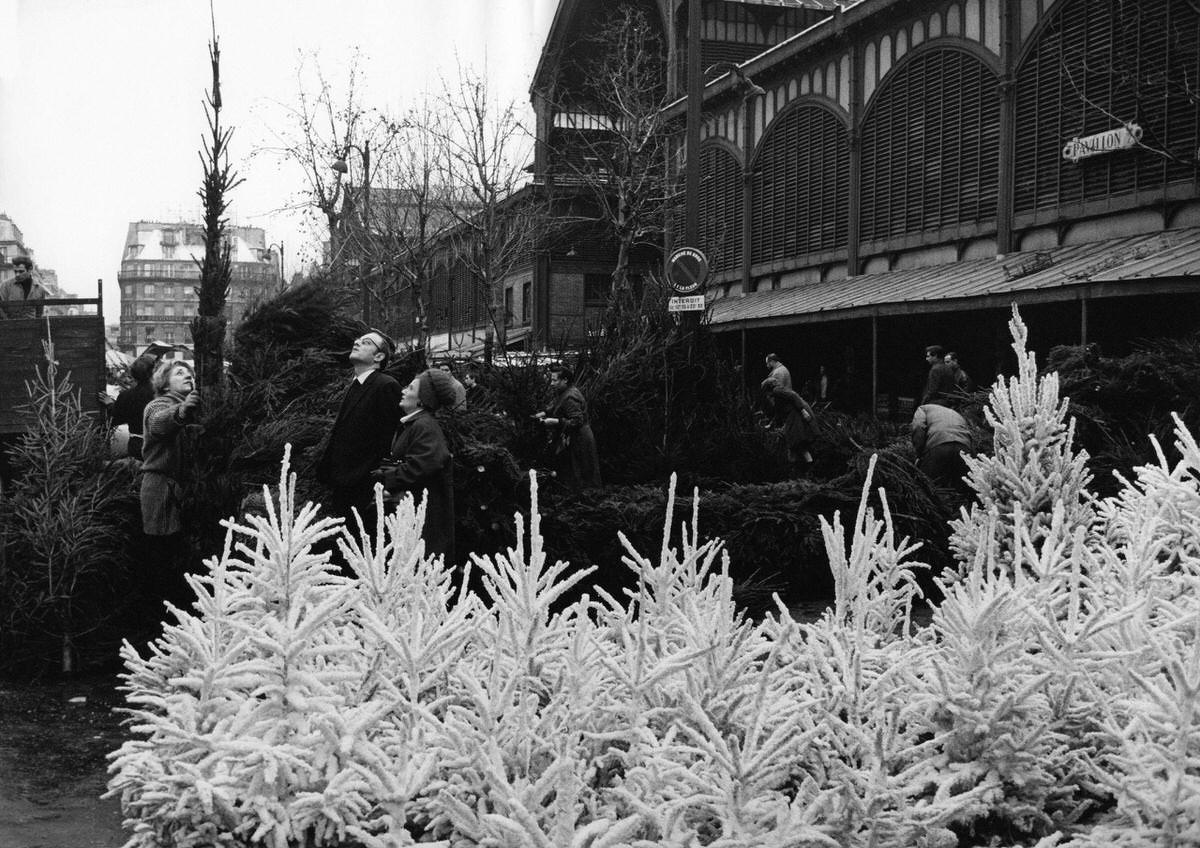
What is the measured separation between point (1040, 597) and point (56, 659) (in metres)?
6.14

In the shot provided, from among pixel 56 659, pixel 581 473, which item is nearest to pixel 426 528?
pixel 56 659

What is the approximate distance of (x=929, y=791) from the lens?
2.92 meters

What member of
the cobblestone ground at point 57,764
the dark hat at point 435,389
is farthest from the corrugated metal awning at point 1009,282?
Result: the cobblestone ground at point 57,764

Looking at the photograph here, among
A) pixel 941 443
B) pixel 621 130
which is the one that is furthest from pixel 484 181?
pixel 941 443

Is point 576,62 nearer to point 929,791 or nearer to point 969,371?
point 969,371

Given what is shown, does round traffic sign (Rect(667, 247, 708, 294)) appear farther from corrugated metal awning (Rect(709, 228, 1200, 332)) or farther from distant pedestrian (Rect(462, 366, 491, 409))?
distant pedestrian (Rect(462, 366, 491, 409))

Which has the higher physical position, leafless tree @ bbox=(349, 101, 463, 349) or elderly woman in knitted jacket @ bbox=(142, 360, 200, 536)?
leafless tree @ bbox=(349, 101, 463, 349)

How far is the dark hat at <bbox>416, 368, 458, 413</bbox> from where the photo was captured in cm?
757

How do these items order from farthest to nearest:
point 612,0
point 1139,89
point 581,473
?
point 612,0 < point 1139,89 < point 581,473

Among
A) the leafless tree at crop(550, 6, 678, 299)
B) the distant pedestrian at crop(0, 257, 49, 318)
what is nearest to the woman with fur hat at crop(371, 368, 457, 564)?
the distant pedestrian at crop(0, 257, 49, 318)

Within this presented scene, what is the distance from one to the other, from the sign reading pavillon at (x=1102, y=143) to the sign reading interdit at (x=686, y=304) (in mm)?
8051

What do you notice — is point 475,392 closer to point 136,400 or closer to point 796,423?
point 136,400

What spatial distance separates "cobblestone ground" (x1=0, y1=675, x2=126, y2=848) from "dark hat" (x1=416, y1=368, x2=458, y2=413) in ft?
7.48

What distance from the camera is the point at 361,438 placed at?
7484 millimetres
